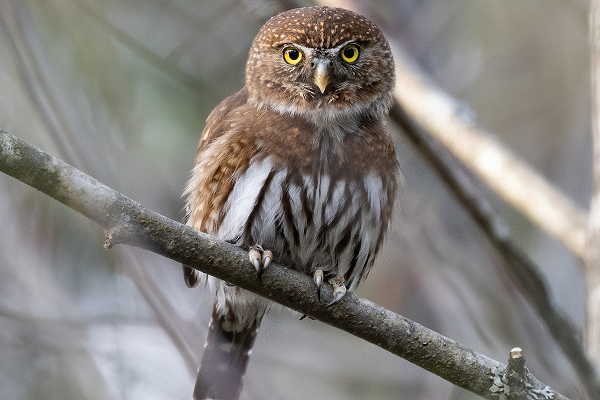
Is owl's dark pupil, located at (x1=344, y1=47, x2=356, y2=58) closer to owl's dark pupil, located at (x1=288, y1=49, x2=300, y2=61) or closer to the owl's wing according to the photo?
owl's dark pupil, located at (x1=288, y1=49, x2=300, y2=61)

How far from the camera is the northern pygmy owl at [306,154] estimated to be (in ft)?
12.4

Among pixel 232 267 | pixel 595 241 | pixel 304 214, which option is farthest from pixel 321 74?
pixel 595 241

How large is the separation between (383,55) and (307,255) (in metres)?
1.32

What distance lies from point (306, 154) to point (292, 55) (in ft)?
2.27

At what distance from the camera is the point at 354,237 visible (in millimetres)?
4055

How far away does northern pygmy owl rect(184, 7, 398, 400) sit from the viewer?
3791mm

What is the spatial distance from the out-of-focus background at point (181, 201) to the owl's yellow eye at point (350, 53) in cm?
64

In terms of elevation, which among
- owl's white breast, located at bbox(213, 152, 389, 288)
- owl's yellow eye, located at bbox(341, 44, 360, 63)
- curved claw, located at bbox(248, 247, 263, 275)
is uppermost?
owl's yellow eye, located at bbox(341, 44, 360, 63)

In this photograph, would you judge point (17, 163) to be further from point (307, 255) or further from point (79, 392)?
point (79, 392)

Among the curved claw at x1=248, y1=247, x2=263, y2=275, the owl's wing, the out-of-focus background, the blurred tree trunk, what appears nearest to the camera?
the curved claw at x1=248, y1=247, x2=263, y2=275

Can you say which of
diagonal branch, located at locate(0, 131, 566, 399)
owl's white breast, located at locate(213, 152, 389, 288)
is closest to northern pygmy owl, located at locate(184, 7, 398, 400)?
owl's white breast, located at locate(213, 152, 389, 288)

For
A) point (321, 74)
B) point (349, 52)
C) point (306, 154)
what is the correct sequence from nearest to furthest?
point (306, 154)
point (321, 74)
point (349, 52)

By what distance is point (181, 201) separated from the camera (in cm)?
604

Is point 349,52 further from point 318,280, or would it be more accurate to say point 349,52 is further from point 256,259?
point 256,259
